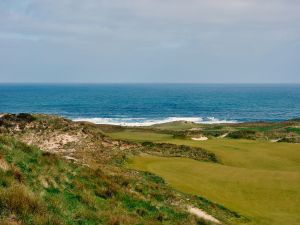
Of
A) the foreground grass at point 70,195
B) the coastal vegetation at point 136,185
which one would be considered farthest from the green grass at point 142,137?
the foreground grass at point 70,195

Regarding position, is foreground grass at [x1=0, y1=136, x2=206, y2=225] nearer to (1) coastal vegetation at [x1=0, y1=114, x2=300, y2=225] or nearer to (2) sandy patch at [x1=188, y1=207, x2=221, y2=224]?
(1) coastal vegetation at [x1=0, y1=114, x2=300, y2=225]

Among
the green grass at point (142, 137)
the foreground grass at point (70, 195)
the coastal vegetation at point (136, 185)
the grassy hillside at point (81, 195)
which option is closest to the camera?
the foreground grass at point (70, 195)

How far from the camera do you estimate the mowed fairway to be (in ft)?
53.4

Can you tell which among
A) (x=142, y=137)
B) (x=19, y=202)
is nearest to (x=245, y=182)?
(x=19, y=202)

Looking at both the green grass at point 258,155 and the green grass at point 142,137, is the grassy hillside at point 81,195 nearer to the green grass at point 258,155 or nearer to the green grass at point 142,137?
the green grass at point 258,155

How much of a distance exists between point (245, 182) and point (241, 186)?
0.62 m

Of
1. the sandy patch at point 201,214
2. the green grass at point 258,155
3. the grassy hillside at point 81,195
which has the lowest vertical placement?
the green grass at point 258,155

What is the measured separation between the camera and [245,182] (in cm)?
1977

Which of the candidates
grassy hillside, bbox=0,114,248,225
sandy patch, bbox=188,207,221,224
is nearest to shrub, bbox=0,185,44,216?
grassy hillside, bbox=0,114,248,225

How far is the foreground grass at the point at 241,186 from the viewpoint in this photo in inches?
634

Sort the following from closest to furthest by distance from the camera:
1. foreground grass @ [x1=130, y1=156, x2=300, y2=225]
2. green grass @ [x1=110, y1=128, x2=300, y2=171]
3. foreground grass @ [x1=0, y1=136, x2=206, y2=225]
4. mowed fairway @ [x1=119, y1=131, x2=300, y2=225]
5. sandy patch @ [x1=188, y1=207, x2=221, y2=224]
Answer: foreground grass @ [x1=0, y1=136, x2=206, y2=225] → sandy patch @ [x1=188, y1=207, x2=221, y2=224] → foreground grass @ [x1=130, y1=156, x2=300, y2=225] → mowed fairway @ [x1=119, y1=131, x2=300, y2=225] → green grass @ [x1=110, y1=128, x2=300, y2=171]

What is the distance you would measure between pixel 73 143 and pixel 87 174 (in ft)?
37.8

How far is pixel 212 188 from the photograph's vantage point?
61.5 feet

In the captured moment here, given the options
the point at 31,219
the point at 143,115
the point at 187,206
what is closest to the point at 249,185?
the point at 187,206
